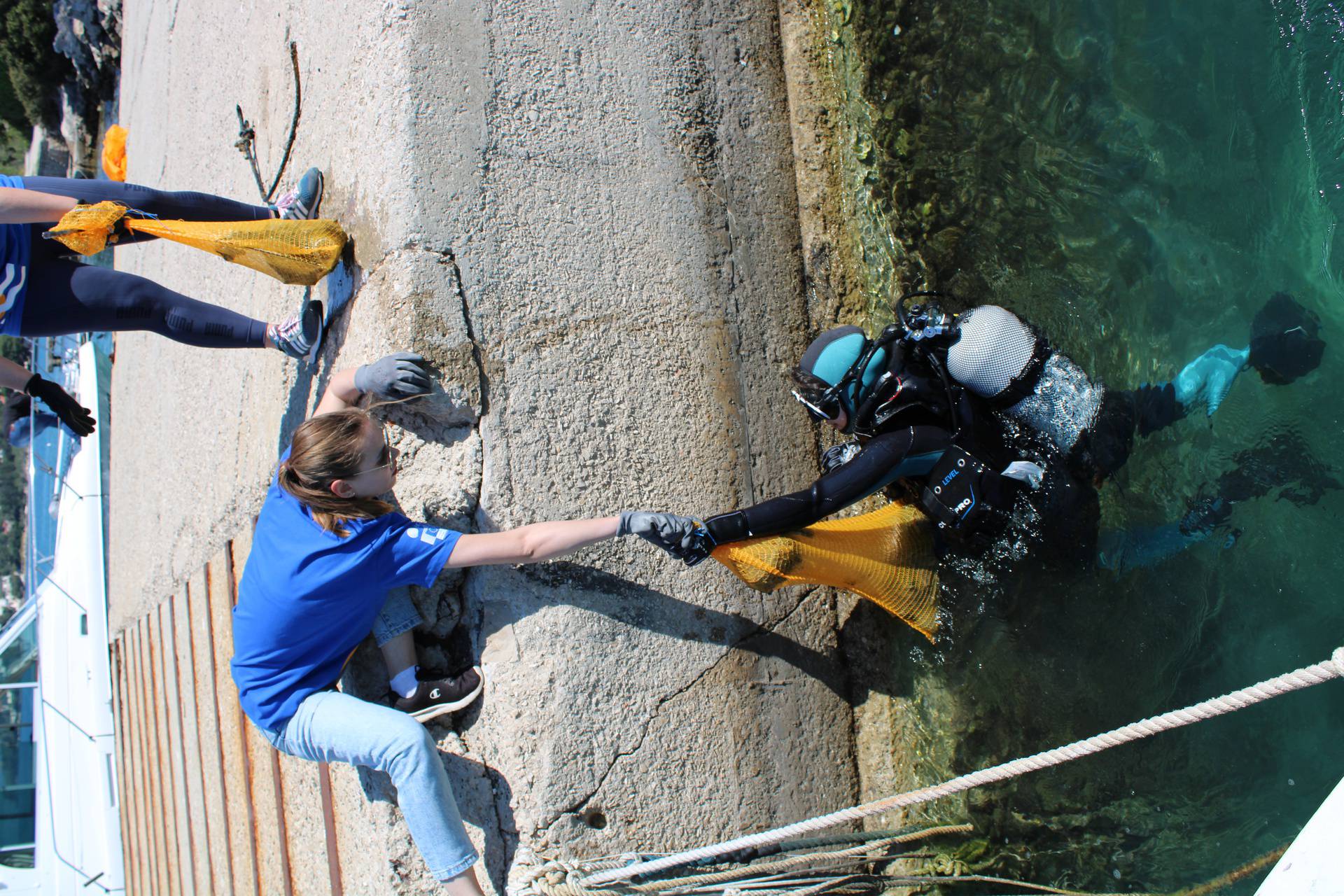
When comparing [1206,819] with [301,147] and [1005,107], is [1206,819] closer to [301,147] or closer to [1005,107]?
[1005,107]

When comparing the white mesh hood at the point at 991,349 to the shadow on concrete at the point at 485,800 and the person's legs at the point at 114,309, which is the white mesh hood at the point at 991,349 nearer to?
the shadow on concrete at the point at 485,800

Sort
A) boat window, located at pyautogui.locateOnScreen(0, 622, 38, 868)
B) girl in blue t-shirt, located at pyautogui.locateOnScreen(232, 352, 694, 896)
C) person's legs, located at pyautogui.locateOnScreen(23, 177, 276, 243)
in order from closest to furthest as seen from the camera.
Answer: girl in blue t-shirt, located at pyautogui.locateOnScreen(232, 352, 694, 896)
person's legs, located at pyautogui.locateOnScreen(23, 177, 276, 243)
boat window, located at pyautogui.locateOnScreen(0, 622, 38, 868)

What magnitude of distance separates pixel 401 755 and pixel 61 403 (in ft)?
6.33

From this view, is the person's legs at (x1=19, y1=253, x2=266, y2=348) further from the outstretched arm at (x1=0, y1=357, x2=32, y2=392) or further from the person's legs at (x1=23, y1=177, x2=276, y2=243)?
the outstretched arm at (x1=0, y1=357, x2=32, y2=392)

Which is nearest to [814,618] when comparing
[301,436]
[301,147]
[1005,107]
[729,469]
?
[729,469]

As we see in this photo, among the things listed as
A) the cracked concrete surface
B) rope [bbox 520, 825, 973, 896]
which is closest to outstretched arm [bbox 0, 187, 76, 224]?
the cracked concrete surface

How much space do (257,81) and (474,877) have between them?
3151 millimetres

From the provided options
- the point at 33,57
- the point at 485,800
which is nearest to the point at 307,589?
the point at 485,800

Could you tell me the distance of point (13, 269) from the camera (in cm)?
268

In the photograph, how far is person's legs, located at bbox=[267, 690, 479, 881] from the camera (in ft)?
7.62

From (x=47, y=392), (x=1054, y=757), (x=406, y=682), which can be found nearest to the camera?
(x=1054, y=757)

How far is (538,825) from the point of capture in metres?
2.57

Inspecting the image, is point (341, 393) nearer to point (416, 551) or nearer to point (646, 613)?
point (416, 551)

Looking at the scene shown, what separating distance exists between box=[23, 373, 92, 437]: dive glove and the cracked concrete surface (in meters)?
0.59
